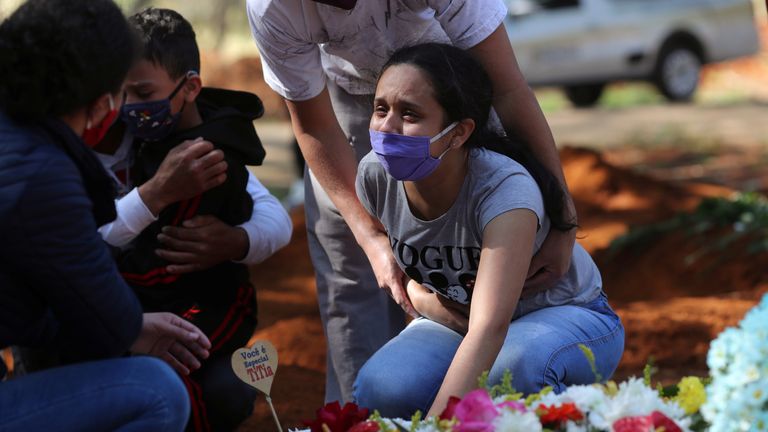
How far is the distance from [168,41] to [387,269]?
89 cm

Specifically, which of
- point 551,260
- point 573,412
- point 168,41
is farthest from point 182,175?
point 573,412

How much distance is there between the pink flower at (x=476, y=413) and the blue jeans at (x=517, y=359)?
1.70 ft

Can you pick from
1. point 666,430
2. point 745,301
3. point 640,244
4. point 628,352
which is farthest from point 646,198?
Result: point 666,430

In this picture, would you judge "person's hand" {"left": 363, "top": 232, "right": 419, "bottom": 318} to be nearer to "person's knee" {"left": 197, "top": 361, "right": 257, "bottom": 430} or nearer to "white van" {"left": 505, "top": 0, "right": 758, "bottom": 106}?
"person's knee" {"left": 197, "top": 361, "right": 257, "bottom": 430}

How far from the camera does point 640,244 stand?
637 cm

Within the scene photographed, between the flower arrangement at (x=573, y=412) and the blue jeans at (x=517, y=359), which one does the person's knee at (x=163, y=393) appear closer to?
the flower arrangement at (x=573, y=412)

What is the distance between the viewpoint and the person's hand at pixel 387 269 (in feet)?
10.8

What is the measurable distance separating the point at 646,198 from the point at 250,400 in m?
4.44

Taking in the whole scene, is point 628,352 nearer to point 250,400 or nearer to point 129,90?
point 250,400

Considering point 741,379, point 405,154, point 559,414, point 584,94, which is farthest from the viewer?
point 584,94

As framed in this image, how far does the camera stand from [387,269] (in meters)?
3.31

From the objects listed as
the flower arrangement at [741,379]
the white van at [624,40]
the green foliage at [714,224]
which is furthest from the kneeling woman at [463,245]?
the white van at [624,40]

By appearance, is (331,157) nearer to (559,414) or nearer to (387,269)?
(387,269)

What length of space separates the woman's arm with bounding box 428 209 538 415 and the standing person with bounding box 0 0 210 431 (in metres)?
0.67
